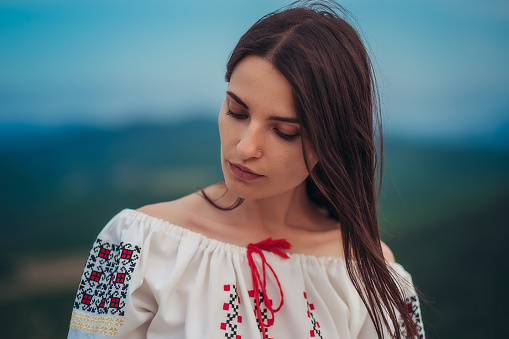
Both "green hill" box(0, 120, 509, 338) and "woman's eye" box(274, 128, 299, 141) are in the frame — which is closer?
"woman's eye" box(274, 128, 299, 141)

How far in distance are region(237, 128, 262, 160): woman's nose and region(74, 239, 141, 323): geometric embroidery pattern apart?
39 centimetres

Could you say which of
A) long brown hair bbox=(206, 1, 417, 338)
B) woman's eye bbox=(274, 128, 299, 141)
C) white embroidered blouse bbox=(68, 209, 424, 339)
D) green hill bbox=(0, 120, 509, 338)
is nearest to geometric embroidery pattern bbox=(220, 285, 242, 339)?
white embroidered blouse bbox=(68, 209, 424, 339)

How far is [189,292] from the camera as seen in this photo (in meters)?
1.28

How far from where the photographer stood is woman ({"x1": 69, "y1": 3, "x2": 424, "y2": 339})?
3.72 ft

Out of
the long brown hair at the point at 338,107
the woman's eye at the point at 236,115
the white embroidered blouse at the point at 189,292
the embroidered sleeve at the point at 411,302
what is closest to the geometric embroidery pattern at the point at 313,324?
the white embroidered blouse at the point at 189,292

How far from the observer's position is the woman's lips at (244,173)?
119cm

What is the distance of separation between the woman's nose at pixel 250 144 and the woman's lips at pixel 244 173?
62mm

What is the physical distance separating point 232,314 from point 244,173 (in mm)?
359

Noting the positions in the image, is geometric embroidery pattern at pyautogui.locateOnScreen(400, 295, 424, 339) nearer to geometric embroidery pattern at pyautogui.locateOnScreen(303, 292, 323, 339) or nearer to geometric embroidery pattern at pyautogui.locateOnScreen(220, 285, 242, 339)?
geometric embroidery pattern at pyautogui.locateOnScreen(303, 292, 323, 339)

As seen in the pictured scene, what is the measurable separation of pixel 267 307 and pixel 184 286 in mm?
214

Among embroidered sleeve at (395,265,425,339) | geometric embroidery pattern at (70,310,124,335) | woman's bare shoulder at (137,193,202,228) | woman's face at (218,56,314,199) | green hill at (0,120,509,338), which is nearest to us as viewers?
woman's face at (218,56,314,199)

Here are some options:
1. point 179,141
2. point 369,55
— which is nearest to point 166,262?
point 369,55

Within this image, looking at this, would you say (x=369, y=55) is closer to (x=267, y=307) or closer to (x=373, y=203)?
(x=373, y=203)

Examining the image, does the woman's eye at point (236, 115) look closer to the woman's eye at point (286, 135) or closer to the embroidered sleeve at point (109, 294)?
the woman's eye at point (286, 135)
